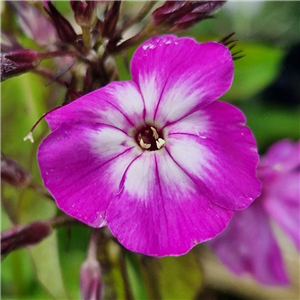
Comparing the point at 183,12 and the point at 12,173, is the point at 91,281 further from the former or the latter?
the point at 183,12

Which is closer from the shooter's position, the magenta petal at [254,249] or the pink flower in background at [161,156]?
the pink flower in background at [161,156]

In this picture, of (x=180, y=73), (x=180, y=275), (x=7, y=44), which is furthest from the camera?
(x=180, y=275)

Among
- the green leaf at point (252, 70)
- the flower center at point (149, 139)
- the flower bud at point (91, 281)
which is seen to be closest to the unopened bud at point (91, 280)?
the flower bud at point (91, 281)

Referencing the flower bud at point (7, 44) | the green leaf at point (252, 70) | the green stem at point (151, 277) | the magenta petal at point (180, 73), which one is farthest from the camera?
the green leaf at point (252, 70)

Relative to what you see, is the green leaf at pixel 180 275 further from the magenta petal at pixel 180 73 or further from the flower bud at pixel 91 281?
the magenta petal at pixel 180 73

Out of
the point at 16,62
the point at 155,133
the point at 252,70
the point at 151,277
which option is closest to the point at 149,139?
the point at 155,133

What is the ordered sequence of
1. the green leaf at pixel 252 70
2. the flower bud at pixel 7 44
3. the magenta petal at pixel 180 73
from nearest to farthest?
the magenta petal at pixel 180 73
the flower bud at pixel 7 44
the green leaf at pixel 252 70

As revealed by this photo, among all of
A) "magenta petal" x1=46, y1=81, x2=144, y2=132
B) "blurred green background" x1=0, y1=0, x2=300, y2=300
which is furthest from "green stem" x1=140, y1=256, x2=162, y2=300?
"magenta petal" x1=46, y1=81, x2=144, y2=132
